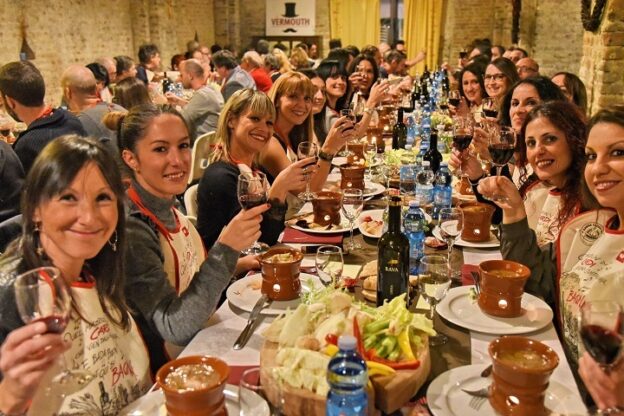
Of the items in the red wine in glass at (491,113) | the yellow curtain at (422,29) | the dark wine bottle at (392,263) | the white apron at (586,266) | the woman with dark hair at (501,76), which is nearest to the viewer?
the dark wine bottle at (392,263)

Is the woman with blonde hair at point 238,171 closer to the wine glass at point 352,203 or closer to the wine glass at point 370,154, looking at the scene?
the wine glass at point 352,203

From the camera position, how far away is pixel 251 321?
1652 millimetres

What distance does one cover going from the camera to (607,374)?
1.18 metres

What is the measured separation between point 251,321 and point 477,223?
106cm

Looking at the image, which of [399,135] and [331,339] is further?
[399,135]

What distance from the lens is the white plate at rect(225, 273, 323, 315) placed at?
1736 millimetres

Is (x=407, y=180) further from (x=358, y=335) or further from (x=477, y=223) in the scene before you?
(x=358, y=335)

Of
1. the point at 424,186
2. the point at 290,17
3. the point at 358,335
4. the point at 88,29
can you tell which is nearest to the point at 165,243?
the point at 358,335

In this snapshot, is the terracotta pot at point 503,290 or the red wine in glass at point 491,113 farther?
the red wine in glass at point 491,113

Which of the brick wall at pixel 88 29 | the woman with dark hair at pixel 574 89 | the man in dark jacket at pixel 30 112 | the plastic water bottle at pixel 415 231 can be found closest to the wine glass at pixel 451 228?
Answer: the plastic water bottle at pixel 415 231

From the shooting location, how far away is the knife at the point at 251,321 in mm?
1561

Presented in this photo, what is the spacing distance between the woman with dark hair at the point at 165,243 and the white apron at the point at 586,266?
38.9 inches

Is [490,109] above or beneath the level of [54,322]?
above

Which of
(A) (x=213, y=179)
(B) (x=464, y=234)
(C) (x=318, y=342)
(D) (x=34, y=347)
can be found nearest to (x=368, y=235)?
(B) (x=464, y=234)
